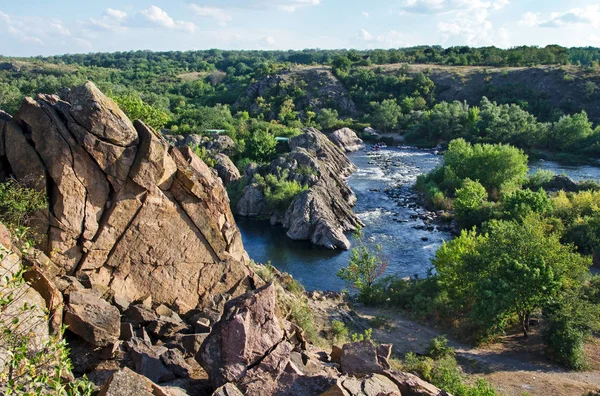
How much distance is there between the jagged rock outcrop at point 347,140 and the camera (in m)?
108

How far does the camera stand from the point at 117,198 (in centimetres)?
1958

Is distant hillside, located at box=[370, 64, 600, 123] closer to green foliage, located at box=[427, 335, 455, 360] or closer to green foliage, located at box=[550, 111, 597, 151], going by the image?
green foliage, located at box=[550, 111, 597, 151]

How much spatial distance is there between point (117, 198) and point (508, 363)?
74.5 ft

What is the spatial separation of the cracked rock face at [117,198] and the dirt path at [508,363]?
13889 mm

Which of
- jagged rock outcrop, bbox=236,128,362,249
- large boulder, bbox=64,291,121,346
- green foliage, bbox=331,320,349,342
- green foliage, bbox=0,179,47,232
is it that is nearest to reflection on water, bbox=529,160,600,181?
jagged rock outcrop, bbox=236,128,362,249

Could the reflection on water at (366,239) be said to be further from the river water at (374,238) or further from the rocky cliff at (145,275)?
the rocky cliff at (145,275)

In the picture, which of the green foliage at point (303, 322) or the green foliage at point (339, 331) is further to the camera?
the green foliage at point (339, 331)

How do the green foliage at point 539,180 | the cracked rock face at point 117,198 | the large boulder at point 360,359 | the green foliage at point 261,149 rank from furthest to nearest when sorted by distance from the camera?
the green foliage at point 261,149 → the green foliage at point 539,180 → the cracked rock face at point 117,198 → the large boulder at point 360,359

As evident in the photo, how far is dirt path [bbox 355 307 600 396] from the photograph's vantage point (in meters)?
24.4

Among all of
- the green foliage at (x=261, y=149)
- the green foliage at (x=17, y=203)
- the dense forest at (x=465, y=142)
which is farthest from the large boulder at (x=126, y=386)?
the green foliage at (x=261, y=149)

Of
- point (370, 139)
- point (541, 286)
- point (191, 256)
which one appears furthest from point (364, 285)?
point (370, 139)

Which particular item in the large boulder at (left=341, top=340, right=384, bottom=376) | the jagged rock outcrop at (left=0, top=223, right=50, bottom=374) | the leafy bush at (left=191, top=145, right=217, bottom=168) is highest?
A: the jagged rock outcrop at (left=0, top=223, right=50, bottom=374)


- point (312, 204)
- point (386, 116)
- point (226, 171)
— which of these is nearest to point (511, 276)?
point (312, 204)

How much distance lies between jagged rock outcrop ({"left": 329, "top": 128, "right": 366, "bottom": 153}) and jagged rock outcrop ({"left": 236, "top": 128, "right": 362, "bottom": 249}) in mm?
23871
